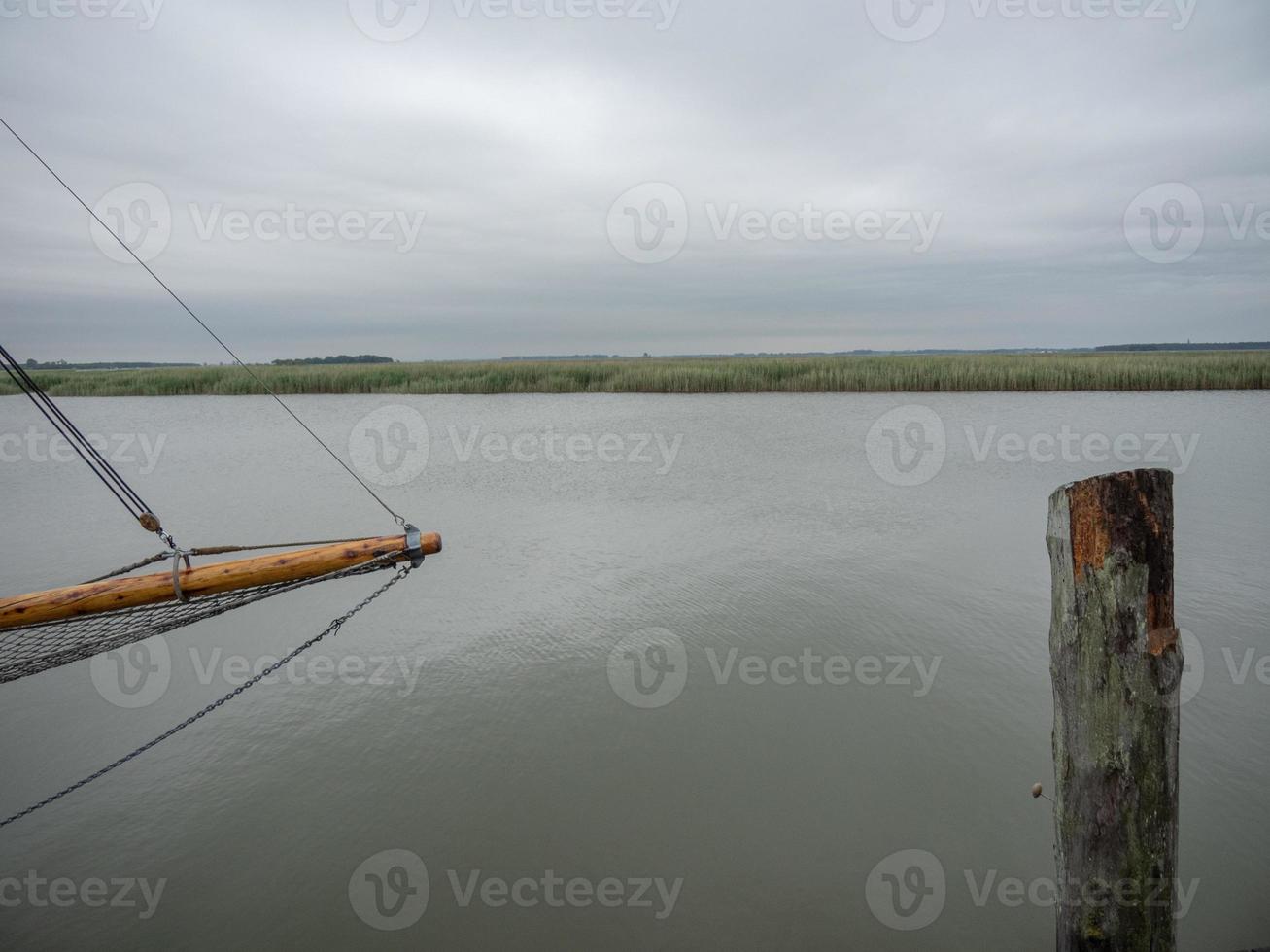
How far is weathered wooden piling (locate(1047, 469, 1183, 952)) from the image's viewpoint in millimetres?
2498

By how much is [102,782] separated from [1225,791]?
7.60m

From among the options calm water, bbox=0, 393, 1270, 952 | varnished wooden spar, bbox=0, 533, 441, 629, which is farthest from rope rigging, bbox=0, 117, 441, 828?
calm water, bbox=0, 393, 1270, 952

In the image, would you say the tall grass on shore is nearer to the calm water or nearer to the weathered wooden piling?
the calm water

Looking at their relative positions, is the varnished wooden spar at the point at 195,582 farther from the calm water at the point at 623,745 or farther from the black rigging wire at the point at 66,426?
the calm water at the point at 623,745

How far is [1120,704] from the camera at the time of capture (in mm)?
2559

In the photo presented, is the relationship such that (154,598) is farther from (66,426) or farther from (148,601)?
(66,426)

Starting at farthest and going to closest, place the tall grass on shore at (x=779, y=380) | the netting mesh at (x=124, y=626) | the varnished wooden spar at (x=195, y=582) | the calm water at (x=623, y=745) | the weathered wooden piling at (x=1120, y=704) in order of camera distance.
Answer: the tall grass on shore at (x=779, y=380), the netting mesh at (x=124, y=626), the varnished wooden spar at (x=195, y=582), the calm water at (x=623, y=745), the weathered wooden piling at (x=1120, y=704)

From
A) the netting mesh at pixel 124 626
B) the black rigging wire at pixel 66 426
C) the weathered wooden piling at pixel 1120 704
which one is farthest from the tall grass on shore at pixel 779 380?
the weathered wooden piling at pixel 1120 704

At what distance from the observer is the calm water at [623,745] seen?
3.54 m

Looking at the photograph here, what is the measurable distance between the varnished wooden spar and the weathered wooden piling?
3.53 m

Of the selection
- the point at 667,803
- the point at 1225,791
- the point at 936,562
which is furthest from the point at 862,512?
the point at 667,803

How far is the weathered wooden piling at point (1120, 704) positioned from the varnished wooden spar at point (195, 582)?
3.53 meters

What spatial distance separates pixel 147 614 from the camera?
4.15 metres

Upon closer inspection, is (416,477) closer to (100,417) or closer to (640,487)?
(640,487)
